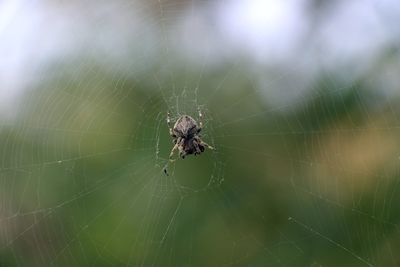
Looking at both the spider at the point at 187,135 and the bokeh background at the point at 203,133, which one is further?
the spider at the point at 187,135

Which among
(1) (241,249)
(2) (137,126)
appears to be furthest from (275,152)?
(2) (137,126)

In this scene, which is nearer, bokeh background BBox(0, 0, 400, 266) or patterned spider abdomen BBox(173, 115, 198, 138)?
bokeh background BBox(0, 0, 400, 266)

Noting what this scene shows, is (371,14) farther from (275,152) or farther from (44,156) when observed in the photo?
(44,156)

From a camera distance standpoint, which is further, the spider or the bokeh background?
the spider
